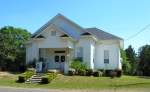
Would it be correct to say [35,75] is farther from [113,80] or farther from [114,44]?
[114,44]

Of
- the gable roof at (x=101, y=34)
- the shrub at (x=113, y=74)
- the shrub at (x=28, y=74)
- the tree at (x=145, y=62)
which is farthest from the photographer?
the tree at (x=145, y=62)

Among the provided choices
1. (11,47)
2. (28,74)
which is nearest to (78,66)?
(28,74)

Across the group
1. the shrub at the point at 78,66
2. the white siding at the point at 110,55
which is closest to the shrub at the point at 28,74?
the shrub at the point at 78,66

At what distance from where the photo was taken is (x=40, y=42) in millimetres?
51750

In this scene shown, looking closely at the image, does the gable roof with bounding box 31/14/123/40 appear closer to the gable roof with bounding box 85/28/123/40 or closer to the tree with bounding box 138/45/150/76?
the gable roof with bounding box 85/28/123/40

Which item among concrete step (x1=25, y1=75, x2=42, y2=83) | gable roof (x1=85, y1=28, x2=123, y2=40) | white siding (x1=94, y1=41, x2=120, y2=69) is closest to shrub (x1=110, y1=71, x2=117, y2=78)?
white siding (x1=94, y1=41, x2=120, y2=69)

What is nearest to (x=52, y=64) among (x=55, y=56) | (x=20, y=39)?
(x=55, y=56)

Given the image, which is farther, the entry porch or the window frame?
the window frame

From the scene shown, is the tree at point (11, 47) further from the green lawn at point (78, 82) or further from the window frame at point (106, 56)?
the green lawn at point (78, 82)

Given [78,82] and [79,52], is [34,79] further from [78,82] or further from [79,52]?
[79,52]

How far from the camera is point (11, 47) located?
7581 cm

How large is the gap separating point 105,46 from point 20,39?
3338 centimetres

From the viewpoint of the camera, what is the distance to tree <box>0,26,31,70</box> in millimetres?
71312

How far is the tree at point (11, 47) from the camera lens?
71.3 metres
